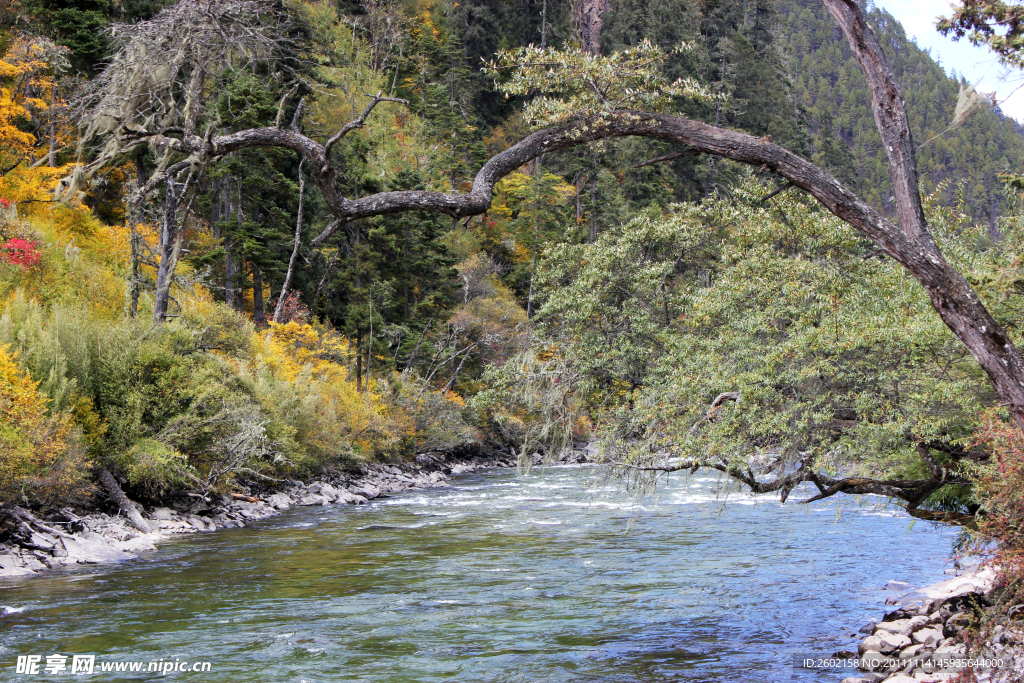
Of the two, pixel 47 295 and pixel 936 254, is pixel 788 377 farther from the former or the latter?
pixel 47 295

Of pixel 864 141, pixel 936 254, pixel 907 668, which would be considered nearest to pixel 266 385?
pixel 907 668

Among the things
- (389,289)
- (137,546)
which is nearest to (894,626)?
(137,546)

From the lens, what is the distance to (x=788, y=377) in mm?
8773

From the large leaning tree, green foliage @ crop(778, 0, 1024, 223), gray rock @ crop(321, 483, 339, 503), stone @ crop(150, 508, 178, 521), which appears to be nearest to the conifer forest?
the large leaning tree

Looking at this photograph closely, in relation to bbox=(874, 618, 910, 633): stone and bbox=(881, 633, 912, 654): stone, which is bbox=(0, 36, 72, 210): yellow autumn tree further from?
bbox=(881, 633, 912, 654): stone

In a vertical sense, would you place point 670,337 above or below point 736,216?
below

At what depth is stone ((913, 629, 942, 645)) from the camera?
8.70 meters

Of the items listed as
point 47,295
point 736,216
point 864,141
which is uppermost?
point 864,141

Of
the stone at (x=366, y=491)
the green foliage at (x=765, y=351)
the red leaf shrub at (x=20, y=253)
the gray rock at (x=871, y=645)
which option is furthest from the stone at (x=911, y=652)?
the red leaf shrub at (x=20, y=253)

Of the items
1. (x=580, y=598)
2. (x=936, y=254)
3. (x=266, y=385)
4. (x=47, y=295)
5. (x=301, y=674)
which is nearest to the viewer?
(x=936, y=254)

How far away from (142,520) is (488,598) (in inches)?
353

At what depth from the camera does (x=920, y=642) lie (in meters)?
8.72

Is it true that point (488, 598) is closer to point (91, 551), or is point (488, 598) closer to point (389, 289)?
point (91, 551)

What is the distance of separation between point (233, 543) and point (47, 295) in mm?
9550
